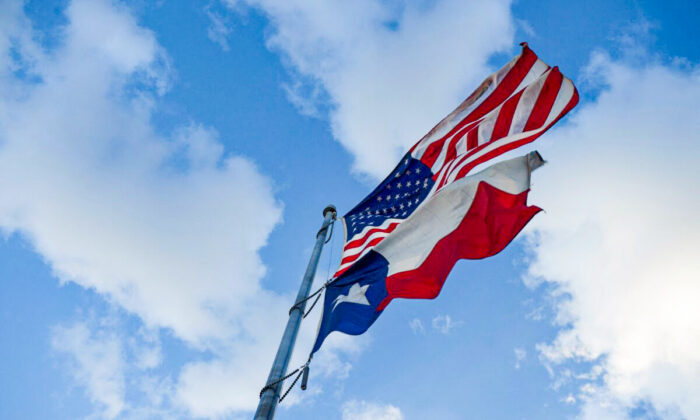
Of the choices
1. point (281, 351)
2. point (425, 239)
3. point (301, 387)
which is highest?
point (425, 239)

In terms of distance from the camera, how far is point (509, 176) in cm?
862

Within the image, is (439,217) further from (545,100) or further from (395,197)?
(545,100)

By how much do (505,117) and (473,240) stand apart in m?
3.33

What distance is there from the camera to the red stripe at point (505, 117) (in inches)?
404

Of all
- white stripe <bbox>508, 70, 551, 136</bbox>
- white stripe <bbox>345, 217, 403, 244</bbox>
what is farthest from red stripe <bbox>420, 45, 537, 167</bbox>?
white stripe <bbox>345, 217, 403, 244</bbox>

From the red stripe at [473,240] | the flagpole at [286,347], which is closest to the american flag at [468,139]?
the flagpole at [286,347]

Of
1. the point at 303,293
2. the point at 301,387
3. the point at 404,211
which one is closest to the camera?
the point at 301,387

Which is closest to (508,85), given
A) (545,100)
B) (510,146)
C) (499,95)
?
(499,95)

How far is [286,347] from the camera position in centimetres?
745

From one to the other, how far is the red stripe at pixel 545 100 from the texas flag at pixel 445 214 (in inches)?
0.8

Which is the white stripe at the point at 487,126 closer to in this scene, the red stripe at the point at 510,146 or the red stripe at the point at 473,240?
the red stripe at the point at 510,146

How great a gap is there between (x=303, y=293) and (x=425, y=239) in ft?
7.95

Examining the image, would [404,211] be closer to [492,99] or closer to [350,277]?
[350,277]

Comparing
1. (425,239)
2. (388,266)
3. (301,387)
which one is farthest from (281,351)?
(425,239)
